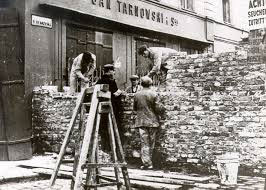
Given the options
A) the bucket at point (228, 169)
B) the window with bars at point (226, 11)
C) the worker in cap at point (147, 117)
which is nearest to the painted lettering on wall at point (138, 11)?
the window with bars at point (226, 11)

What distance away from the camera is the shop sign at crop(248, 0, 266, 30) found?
5.05 m

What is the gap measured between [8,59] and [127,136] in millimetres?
3076

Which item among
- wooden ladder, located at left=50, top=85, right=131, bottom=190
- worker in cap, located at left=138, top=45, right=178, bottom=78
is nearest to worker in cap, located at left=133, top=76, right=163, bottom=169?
worker in cap, located at left=138, top=45, right=178, bottom=78

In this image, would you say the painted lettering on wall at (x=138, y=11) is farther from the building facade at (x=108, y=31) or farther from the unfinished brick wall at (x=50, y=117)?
the unfinished brick wall at (x=50, y=117)

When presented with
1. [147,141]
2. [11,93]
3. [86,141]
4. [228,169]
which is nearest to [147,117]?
[147,141]

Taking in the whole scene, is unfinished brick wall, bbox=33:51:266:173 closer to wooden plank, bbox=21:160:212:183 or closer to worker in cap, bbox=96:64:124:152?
worker in cap, bbox=96:64:124:152

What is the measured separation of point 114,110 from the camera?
9.22 m

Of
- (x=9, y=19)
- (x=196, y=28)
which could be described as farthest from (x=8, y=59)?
(x=196, y=28)

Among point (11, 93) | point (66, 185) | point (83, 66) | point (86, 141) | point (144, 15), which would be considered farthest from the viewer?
point (144, 15)

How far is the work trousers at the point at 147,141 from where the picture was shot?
8.53 metres

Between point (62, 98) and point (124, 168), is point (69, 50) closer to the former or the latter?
point (62, 98)

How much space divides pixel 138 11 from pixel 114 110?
6.04 metres

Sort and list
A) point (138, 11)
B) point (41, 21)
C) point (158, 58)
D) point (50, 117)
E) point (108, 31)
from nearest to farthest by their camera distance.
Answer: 1. point (158, 58)
2. point (50, 117)
3. point (41, 21)
4. point (108, 31)
5. point (138, 11)

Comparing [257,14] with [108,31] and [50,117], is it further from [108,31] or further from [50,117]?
[108,31]
